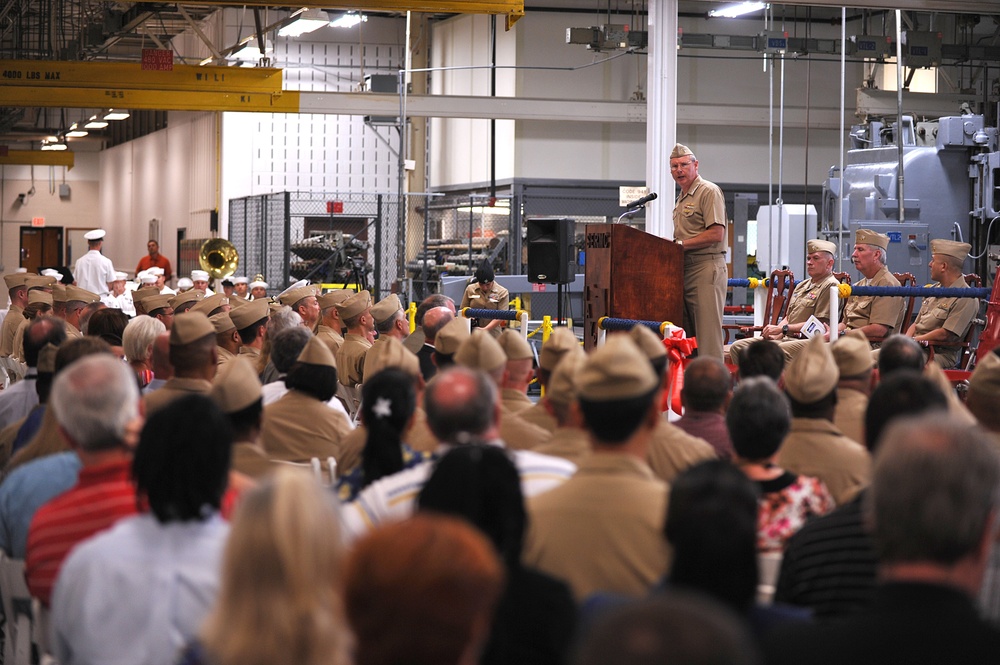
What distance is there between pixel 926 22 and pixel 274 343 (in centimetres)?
1530

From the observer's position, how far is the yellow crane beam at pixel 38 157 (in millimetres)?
31156

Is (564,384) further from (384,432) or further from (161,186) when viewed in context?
(161,186)

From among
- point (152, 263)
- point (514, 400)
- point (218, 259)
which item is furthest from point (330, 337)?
point (152, 263)

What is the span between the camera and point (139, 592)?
2561mm

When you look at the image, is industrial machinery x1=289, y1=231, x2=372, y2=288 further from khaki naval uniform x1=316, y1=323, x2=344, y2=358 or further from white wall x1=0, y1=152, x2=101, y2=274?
white wall x1=0, y1=152, x2=101, y2=274

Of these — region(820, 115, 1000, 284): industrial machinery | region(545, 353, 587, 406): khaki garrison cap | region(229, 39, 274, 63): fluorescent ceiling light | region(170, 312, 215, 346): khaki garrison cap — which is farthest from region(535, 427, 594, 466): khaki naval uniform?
region(229, 39, 274, 63): fluorescent ceiling light

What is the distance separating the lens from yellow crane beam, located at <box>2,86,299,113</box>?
16.8 meters

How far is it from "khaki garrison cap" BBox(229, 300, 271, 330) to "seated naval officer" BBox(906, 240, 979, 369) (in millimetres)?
4604

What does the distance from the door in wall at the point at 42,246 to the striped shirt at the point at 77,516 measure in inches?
1355

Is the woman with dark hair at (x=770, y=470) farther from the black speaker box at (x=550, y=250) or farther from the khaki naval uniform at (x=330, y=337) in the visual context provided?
the black speaker box at (x=550, y=250)

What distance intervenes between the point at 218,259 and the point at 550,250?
32.0ft

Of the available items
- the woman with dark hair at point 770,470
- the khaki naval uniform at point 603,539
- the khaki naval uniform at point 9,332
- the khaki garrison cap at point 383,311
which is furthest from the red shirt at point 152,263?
the khaki naval uniform at point 603,539

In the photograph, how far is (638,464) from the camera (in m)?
2.92

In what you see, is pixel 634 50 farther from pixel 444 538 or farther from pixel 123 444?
pixel 444 538
